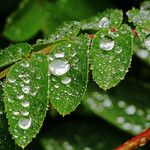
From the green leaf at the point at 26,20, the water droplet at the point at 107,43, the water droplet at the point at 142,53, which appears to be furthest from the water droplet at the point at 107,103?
the water droplet at the point at 107,43

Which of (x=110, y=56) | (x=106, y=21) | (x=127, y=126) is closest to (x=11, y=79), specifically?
(x=110, y=56)

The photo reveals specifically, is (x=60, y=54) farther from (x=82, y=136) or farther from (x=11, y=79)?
(x=82, y=136)

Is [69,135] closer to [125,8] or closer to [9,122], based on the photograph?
[125,8]

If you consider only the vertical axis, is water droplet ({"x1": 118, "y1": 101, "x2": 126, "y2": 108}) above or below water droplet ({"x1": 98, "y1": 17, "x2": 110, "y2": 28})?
below

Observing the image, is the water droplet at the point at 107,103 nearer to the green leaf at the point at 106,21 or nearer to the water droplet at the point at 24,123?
the green leaf at the point at 106,21

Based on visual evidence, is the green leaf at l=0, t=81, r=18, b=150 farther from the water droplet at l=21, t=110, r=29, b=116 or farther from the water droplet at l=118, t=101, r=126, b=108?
the water droplet at l=118, t=101, r=126, b=108

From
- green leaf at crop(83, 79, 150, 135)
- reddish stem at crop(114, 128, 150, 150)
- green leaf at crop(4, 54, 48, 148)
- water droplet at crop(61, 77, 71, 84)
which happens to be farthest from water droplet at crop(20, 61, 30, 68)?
green leaf at crop(83, 79, 150, 135)
